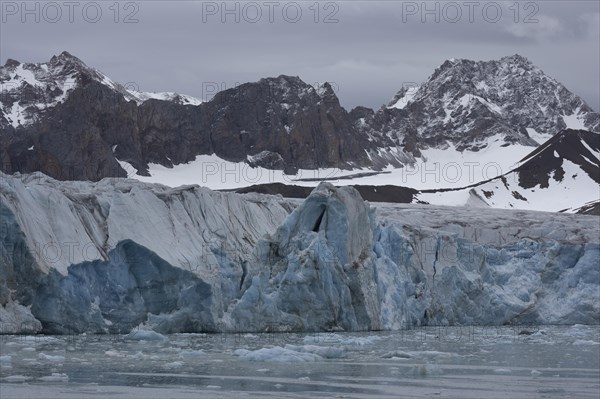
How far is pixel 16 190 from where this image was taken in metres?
23.3

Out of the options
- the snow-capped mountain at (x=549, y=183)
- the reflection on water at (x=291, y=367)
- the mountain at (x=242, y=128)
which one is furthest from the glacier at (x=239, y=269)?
the snow-capped mountain at (x=549, y=183)

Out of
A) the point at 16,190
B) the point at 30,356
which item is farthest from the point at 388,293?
the point at 30,356

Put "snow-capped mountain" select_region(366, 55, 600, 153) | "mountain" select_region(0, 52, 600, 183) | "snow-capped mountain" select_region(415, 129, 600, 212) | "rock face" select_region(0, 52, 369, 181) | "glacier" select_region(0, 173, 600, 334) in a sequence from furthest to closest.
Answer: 1. "snow-capped mountain" select_region(366, 55, 600, 153)
2. "snow-capped mountain" select_region(415, 129, 600, 212)
3. "mountain" select_region(0, 52, 600, 183)
4. "rock face" select_region(0, 52, 369, 181)
5. "glacier" select_region(0, 173, 600, 334)

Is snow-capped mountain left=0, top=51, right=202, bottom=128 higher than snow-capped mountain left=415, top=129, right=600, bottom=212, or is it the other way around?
snow-capped mountain left=0, top=51, right=202, bottom=128

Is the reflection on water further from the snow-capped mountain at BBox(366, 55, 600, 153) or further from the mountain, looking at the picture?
the snow-capped mountain at BBox(366, 55, 600, 153)

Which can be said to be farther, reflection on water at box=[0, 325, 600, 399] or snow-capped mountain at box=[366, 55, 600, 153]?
snow-capped mountain at box=[366, 55, 600, 153]

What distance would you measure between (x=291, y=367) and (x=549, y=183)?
104149 mm

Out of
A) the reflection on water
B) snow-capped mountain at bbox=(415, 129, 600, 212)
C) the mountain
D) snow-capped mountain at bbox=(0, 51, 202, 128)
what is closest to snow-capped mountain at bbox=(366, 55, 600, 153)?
the mountain

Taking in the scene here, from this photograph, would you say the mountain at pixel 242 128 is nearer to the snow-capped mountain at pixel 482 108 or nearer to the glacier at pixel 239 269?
the snow-capped mountain at pixel 482 108

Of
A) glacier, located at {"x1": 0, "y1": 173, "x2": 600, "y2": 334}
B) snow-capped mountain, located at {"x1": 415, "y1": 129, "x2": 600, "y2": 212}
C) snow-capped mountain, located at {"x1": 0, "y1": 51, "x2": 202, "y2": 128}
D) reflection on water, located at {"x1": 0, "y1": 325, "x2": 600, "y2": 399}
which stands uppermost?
snow-capped mountain, located at {"x1": 0, "y1": 51, "x2": 202, "y2": 128}

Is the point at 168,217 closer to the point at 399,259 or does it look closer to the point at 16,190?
the point at 16,190

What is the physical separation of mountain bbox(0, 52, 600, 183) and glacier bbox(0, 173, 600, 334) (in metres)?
63.5

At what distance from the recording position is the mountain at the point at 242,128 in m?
102

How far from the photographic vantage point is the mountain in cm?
10244
